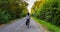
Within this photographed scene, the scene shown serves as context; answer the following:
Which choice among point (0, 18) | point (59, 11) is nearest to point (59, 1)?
point (59, 11)

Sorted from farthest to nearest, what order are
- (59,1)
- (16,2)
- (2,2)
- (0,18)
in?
(16,2) < (2,2) < (0,18) < (59,1)

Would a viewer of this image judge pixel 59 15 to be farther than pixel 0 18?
No

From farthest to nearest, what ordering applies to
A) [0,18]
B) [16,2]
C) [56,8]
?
1. [16,2]
2. [0,18]
3. [56,8]

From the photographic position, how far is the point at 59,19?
25.4 meters

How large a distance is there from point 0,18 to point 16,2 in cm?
2919

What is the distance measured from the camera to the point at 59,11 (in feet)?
86.0

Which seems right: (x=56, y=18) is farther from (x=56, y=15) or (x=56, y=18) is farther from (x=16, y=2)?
(x=16, y=2)

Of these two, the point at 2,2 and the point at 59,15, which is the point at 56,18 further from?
the point at 2,2

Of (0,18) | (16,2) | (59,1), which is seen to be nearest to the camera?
(59,1)

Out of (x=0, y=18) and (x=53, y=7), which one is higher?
(x=53, y=7)

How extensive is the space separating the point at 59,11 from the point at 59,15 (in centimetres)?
73

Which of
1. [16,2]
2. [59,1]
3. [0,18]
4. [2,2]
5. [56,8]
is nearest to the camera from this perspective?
[59,1]

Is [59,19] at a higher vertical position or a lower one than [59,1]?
lower

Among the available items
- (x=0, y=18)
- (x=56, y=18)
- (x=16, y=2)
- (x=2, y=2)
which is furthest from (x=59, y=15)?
(x=16, y=2)
